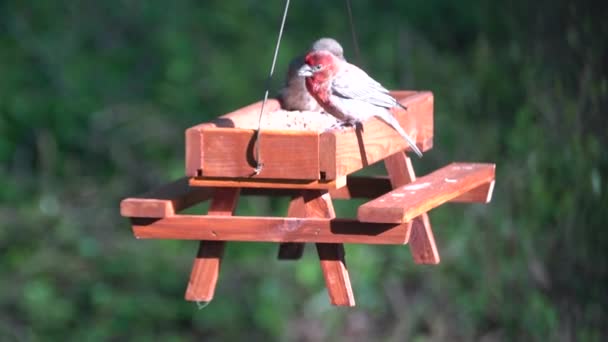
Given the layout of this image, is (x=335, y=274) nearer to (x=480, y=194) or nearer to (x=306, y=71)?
(x=306, y=71)

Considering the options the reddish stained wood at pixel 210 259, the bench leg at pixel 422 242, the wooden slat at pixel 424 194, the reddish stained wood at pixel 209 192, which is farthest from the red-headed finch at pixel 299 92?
the reddish stained wood at pixel 210 259

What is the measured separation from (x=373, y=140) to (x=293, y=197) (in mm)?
311

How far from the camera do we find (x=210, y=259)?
3865mm

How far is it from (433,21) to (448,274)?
2.91 m

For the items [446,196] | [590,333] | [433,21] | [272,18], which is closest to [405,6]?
[433,21]

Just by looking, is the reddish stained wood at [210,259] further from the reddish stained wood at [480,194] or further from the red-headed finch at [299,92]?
the reddish stained wood at [480,194]

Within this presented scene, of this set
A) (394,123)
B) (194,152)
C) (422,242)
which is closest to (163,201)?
(194,152)

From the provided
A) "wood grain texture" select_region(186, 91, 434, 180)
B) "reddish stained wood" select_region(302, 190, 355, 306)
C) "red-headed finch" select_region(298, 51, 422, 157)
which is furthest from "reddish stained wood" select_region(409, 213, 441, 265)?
"wood grain texture" select_region(186, 91, 434, 180)

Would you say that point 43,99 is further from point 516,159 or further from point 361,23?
point 516,159

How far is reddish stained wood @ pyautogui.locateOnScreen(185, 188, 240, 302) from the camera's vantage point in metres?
3.85

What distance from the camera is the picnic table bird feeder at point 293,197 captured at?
3578 mm

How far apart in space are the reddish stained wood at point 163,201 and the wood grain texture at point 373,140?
19.8 inches

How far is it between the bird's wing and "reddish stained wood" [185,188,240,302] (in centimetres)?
52

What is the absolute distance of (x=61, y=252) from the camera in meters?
7.83
